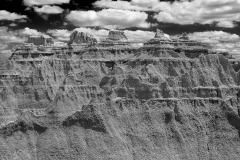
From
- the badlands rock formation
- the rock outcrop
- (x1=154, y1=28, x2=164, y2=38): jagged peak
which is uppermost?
(x1=154, y1=28, x2=164, y2=38): jagged peak

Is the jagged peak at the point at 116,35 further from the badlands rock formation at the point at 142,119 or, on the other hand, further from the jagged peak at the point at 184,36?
the badlands rock formation at the point at 142,119

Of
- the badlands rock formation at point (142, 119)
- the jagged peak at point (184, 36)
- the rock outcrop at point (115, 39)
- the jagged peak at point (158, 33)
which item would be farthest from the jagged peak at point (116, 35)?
the badlands rock formation at point (142, 119)

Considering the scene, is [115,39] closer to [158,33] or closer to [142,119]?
[158,33]

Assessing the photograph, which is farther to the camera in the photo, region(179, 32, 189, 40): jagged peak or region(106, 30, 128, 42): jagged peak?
region(106, 30, 128, 42): jagged peak

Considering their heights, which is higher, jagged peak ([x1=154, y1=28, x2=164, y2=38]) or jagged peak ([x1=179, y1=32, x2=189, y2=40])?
jagged peak ([x1=154, y1=28, x2=164, y2=38])

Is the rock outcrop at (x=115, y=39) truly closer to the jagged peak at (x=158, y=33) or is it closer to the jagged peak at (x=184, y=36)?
the jagged peak at (x=184, y=36)

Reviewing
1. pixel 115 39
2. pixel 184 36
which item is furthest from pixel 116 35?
pixel 184 36

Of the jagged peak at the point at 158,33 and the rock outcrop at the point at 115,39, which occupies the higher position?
the jagged peak at the point at 158,33

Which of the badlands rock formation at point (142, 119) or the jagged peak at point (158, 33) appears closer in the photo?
the badlands rock formation at point (142, 119)

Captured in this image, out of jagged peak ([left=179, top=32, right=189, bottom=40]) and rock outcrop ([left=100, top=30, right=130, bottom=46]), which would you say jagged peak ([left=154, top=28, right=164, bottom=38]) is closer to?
jagged peak ([left=179, top=32, right=189, bottom=40])

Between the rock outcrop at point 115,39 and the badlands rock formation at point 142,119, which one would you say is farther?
the rock outcrop at point 115,39

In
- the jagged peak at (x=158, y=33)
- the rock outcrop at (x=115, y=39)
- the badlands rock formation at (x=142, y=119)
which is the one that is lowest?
the badlands rock formation at (x=142, y=119)

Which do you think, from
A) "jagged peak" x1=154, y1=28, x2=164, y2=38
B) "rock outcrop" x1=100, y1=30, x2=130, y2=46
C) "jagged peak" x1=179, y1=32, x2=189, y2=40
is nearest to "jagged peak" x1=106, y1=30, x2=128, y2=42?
"rock outcrop" x1=100, y1=30, x2=130, y2=46
